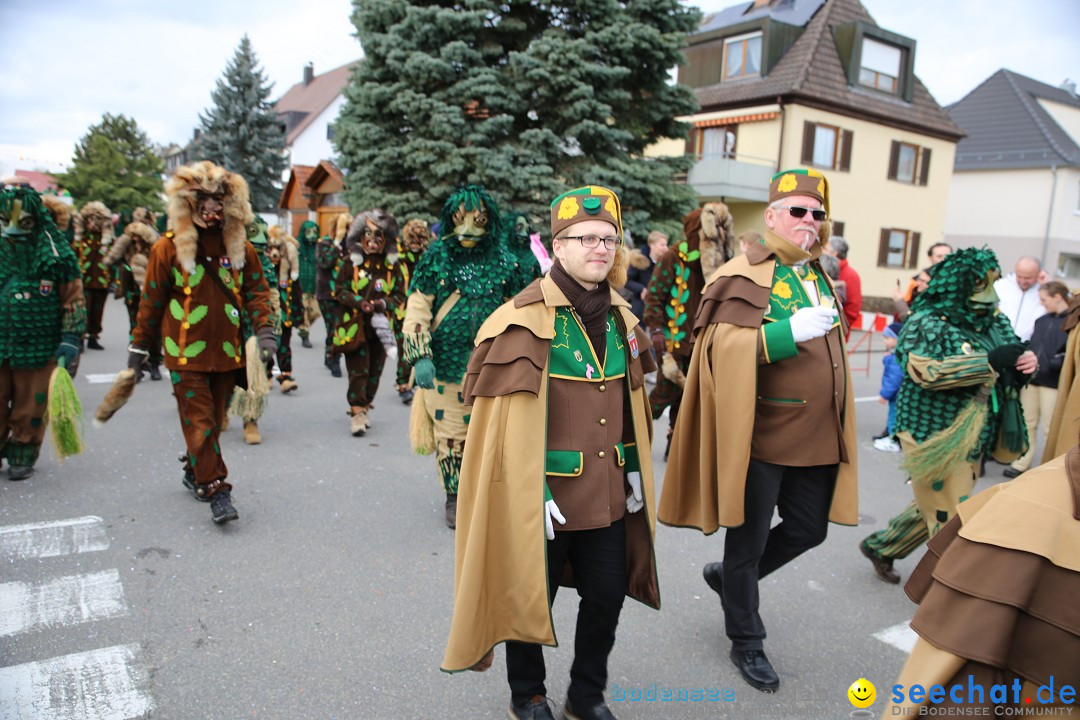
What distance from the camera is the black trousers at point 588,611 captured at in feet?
9.25

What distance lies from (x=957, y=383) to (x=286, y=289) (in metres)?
8.23

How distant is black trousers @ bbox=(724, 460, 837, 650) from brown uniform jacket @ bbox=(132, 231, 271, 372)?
11.2ft

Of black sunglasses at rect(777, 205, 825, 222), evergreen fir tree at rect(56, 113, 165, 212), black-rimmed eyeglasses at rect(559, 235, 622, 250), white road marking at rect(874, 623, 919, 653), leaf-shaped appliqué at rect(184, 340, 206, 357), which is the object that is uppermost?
evergreen fir tree at rect(56, 113, 165, 212)

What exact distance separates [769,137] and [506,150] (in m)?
13.5

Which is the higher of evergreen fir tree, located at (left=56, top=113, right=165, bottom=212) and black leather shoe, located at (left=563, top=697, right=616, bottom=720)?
evergreen fir tree, located at (left=56, top=113, right=165, bottom=212)

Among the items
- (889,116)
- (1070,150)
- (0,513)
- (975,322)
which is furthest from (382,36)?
(1070,150)

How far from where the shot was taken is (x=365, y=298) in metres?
7.83

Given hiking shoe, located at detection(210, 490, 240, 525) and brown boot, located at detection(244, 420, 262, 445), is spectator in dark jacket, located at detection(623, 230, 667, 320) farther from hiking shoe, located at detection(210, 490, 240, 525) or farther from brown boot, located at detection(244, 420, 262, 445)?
hiking shoe, located at detection(210, 490, 240, 525)

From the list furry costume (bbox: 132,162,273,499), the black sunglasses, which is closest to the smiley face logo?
the black sunglasses

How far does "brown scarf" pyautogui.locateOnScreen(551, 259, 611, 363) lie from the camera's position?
108 inches

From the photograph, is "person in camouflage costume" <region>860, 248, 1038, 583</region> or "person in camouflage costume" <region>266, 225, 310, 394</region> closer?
"person in camouflage costume" <region>860, 248, 1038, 583</region>

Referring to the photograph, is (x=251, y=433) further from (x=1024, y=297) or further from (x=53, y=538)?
(x=1024, y=297)

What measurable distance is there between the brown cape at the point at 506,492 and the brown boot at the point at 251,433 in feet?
16.0

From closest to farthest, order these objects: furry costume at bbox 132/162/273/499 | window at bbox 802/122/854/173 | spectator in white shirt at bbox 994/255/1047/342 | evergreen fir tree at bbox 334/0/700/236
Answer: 1. furry costume at bbox 132/162/273/499
2. spectator in white shirt at bbox 994/255/1047/342
3. evergreen fir tree at bbox 334/0/700/236
4. window at bbox 802/122/854/173
